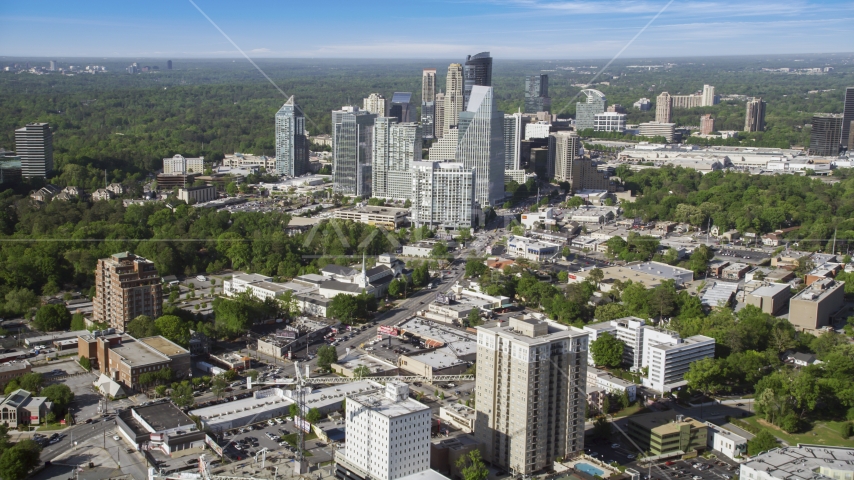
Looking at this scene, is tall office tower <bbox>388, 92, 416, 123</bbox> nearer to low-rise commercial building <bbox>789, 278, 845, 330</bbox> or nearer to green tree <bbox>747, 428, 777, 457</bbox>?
low-rise commercial building <bbox>789, 278, 845, 330</bbox>

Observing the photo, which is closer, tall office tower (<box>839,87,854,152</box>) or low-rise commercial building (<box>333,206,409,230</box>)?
low-rise commercial building (<box>333,206,409,230</box>)

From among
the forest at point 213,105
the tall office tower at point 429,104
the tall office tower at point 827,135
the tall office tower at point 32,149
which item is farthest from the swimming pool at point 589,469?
the tall office tower at point 827,135

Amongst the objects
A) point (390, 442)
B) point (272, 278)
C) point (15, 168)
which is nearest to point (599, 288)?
point (272, 278)

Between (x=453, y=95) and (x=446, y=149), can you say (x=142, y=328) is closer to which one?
(x=446, y=149)

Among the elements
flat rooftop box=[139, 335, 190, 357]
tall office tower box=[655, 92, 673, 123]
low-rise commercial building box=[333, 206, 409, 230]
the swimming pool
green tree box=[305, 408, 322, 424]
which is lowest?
green tree box=[305, 408, 322, 424]

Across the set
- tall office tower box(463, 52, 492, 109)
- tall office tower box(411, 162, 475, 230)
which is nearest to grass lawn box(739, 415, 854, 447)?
tall office tower box(411, 162, 475, 230)

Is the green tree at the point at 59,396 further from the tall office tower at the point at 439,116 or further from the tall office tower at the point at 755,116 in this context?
the tall office tower at the point at 755,116

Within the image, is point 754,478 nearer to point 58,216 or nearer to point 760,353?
point 760,353
